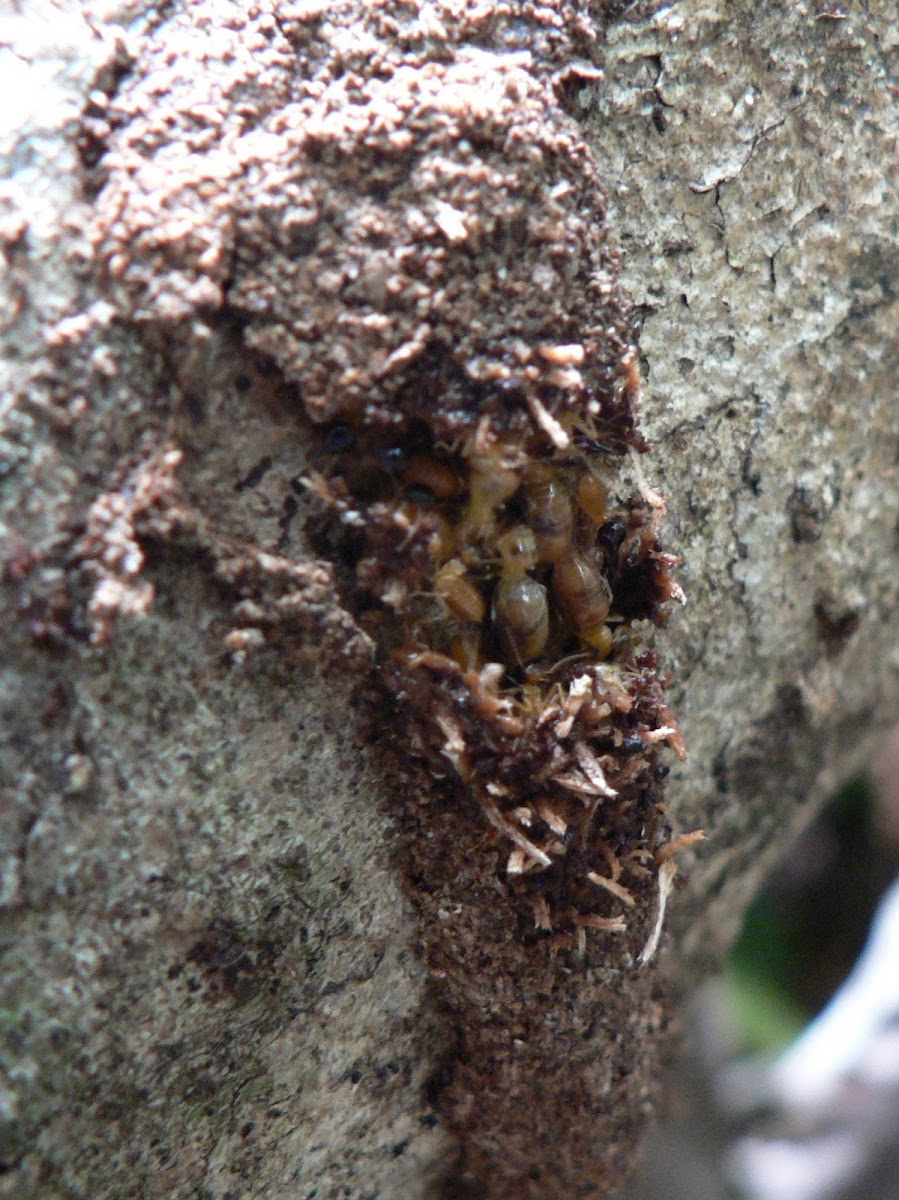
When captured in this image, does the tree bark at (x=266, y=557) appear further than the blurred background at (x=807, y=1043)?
No

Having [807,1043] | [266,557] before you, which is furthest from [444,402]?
[807,1043]

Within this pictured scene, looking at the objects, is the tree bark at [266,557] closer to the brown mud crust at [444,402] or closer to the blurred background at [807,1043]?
the brown mud crust at [444,402]

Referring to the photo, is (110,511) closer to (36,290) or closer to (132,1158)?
(36,290)

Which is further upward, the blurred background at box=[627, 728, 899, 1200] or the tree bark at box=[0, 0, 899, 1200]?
the tree bark at box=[0, 0, 899, 1200]

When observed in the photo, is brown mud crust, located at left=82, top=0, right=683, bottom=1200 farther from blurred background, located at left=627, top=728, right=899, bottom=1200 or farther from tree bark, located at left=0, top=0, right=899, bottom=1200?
blurred background, located at left=627, top=728, right=899, bottom=1200

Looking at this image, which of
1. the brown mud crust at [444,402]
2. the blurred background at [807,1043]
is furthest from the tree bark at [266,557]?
the blurred background at [807,1043]

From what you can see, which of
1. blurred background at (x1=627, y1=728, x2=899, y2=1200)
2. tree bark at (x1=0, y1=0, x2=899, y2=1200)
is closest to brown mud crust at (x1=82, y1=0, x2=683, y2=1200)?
tree bark at (x1=0, y1=0, x2=899, y2=1200)

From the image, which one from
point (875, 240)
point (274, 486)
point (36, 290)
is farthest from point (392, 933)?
point (875, 240)
